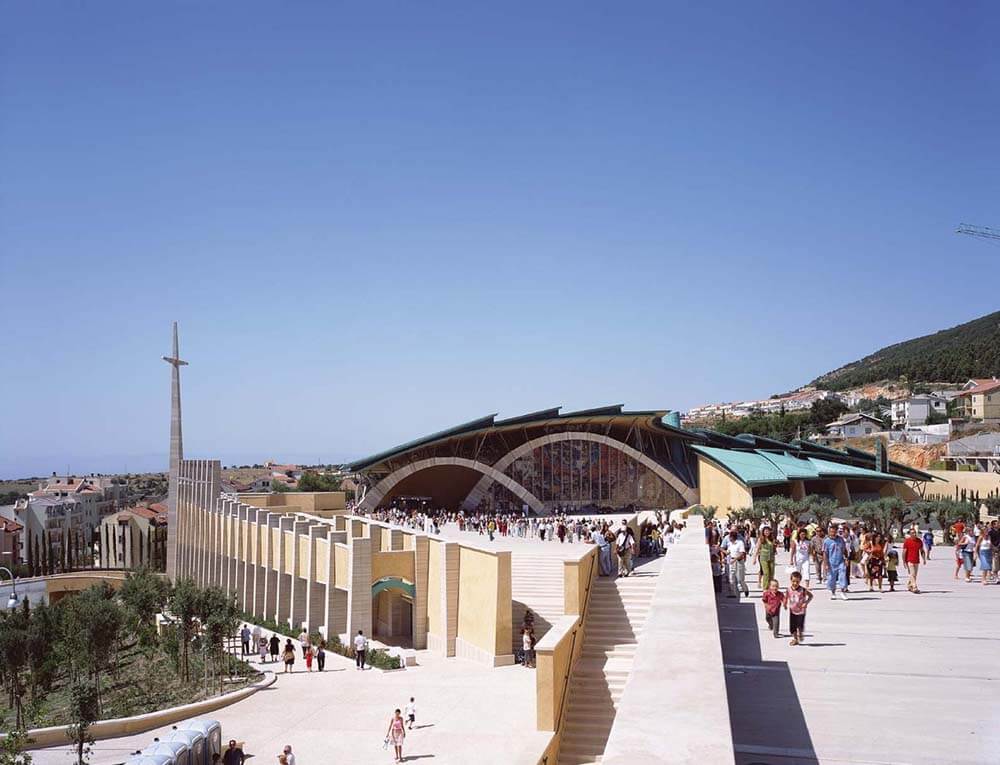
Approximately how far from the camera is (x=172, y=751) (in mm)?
13125

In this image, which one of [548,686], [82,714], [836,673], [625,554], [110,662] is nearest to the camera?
[836,673]

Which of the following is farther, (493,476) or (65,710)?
(493,476)

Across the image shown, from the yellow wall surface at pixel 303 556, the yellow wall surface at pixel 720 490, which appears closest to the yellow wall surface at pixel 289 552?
the yellow wall surface at pixel 303 556

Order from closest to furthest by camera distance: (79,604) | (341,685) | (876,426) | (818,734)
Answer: (818,734)
(341,685)
(79,604)
(876,426)

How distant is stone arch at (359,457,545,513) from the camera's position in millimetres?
50750

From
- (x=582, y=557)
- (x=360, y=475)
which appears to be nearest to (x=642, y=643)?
(x=582, y=557)

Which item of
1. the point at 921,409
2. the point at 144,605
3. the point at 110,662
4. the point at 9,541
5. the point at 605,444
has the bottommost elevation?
the point at 9,541

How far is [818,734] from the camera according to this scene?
662cm

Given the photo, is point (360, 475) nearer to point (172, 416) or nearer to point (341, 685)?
point (172, 416)

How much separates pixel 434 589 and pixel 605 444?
27531 millimetres

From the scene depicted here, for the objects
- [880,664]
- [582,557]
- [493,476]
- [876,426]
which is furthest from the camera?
[876,426]

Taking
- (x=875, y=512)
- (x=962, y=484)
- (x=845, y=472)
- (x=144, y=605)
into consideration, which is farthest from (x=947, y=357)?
(x=144, y=605)

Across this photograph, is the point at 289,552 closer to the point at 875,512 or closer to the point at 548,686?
the point at 875,512

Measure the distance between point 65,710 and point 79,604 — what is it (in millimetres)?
5045
